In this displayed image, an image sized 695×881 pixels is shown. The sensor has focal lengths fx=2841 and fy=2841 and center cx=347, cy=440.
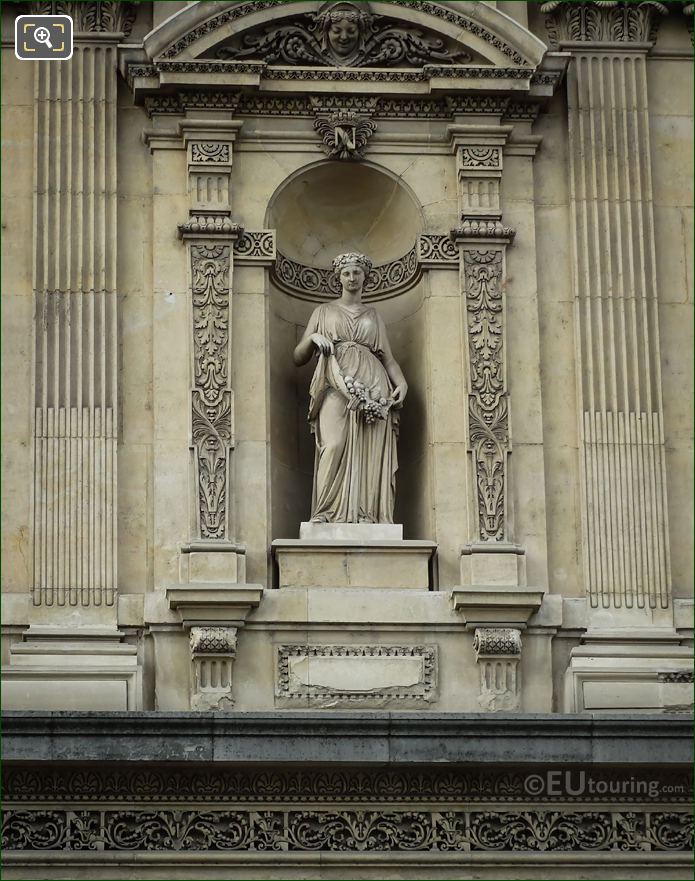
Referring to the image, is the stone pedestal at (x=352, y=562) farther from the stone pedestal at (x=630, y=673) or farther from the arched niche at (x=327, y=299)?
the stone pedestal at (x=630, y=673)

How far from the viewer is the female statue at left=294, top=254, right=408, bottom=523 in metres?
24.1

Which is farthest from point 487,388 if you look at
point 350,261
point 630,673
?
point 630,673

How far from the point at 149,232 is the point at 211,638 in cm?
381

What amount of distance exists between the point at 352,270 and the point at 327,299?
31.4 inches

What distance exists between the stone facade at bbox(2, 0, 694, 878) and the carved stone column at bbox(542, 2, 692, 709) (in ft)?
0.09

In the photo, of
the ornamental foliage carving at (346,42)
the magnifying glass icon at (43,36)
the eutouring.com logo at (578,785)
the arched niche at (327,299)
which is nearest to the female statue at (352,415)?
the arched niche at (327,299)

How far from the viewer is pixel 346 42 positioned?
25.2 m

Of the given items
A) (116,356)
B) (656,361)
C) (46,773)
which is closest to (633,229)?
(656,361)

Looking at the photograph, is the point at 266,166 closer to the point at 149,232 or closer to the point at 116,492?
the point at 149,232

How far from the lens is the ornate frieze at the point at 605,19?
2552 cm

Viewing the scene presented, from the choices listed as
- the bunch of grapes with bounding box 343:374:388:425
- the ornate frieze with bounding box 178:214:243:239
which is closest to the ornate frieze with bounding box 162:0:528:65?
the ornate frieze with bounding box 178:214:243:239

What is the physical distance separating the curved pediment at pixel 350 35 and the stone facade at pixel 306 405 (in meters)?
0.03

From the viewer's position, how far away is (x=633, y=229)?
24922 mm

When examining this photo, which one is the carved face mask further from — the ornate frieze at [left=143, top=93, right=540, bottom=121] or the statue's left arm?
the statue's left arm
